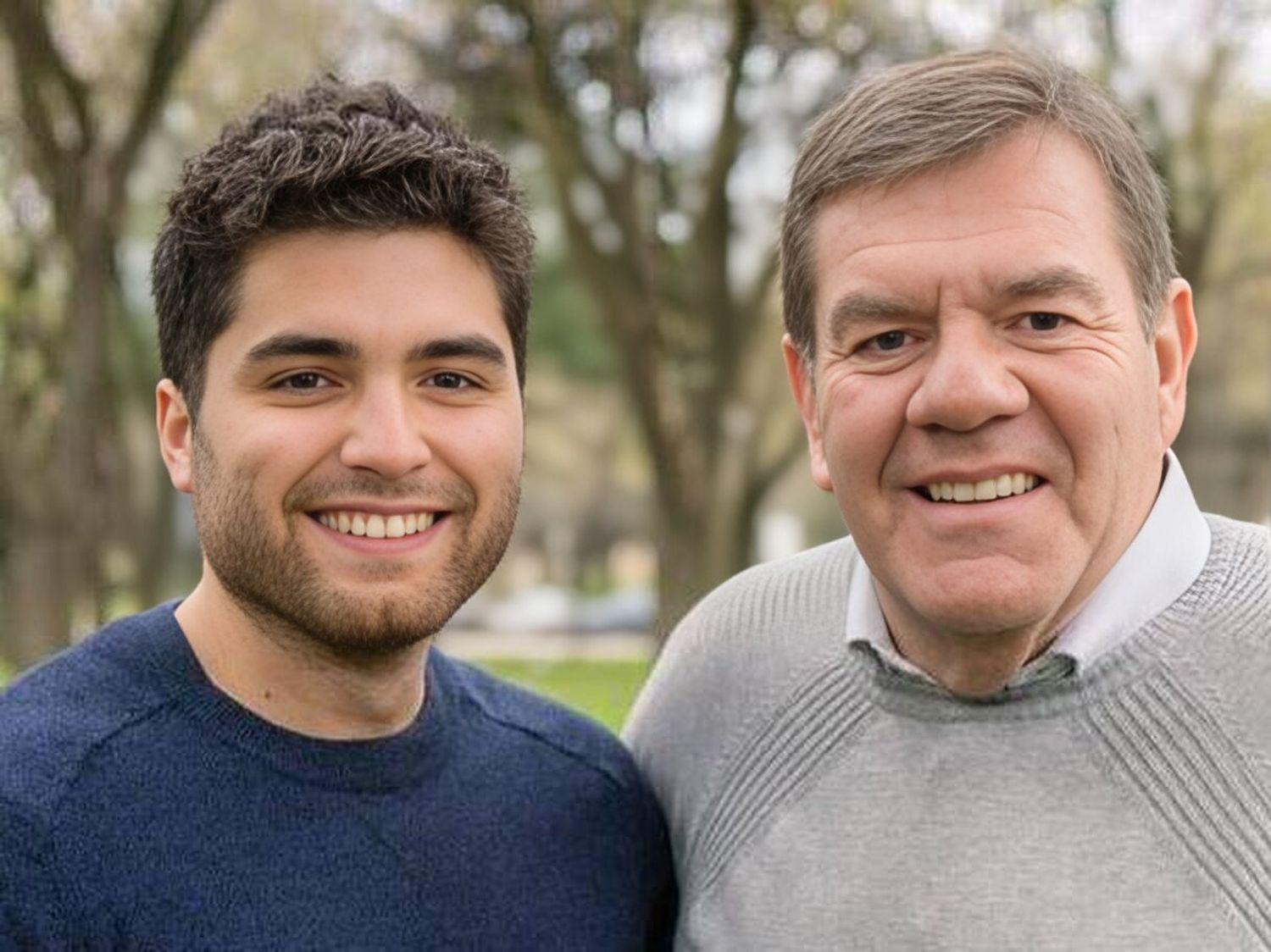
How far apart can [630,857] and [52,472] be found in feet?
25.9

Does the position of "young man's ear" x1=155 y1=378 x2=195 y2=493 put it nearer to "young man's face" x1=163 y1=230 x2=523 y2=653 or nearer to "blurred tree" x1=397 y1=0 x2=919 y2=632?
"young man's face" x1=163 y1=230 x2=523 y2=653

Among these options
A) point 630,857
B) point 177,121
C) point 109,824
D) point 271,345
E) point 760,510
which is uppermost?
point 177,121

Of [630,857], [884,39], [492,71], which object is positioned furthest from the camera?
[492,71]

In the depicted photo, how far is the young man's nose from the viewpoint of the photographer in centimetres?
277

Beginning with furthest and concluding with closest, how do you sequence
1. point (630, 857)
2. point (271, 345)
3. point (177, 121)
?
point (177, 121) < point (630, 857) < point (271, 345)

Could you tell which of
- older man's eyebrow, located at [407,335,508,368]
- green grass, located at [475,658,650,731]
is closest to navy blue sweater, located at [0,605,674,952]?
older man's eyebrow, located at [407,335,508,368]

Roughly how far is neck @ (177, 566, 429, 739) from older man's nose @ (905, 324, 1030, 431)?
3.21 feet

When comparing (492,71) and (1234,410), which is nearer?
(492,71)

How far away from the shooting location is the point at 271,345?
2.78 m

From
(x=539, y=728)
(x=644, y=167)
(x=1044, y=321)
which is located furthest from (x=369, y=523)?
(x=644, y=167)

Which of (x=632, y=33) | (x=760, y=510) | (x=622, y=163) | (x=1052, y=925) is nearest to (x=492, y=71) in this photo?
(x=622, y=163)

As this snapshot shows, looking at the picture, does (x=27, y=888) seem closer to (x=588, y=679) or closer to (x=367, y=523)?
(x=367, y=523)

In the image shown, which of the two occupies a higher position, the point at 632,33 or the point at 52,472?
the point at 632,33

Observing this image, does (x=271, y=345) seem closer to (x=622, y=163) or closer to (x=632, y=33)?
(x=632, y=33)
